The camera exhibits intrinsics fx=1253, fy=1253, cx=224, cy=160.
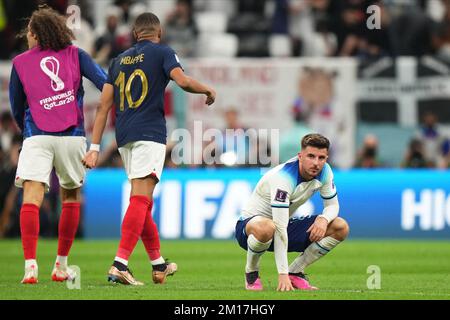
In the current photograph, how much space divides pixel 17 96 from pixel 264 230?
270cm

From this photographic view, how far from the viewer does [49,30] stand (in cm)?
1091

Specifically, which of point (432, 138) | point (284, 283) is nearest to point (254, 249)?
point (284, 283)

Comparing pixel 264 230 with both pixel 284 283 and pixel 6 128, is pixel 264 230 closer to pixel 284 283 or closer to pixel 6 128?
pixel 284 283

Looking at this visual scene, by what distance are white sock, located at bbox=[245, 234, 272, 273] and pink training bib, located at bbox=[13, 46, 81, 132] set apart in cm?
201

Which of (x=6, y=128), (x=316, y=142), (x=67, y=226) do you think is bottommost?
(x=6, y=128)

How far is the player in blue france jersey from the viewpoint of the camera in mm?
10469

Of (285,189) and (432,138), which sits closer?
(285,189)

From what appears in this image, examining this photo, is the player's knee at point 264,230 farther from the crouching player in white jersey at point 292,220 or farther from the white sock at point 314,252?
the white sock at point 314,252

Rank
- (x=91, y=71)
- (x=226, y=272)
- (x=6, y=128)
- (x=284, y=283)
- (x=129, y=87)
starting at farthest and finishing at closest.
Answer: (x=6, y=128), (x=226, y=272), (x=91, y=71), (x=129, y=87), (x=284, y=283)

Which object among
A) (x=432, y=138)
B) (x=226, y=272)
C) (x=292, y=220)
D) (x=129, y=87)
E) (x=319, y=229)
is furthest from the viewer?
(x=432, y=138)

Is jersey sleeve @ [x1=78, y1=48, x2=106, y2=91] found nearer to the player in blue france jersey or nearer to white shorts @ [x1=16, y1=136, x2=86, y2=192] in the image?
the player in blue france jersey
